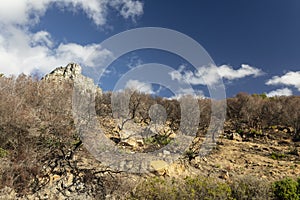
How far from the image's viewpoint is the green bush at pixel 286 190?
10445 millimetres

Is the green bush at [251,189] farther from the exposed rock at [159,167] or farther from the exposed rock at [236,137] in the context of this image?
the exposed rock at [236,137]

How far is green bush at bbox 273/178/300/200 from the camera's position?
10.4 m

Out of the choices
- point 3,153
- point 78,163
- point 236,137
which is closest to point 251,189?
point 78,163

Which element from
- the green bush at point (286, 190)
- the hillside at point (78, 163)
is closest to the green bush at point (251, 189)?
the hillside at point (78, 163)

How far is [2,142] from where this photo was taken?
10711 millimetres

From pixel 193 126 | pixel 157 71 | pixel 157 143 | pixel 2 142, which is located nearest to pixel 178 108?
pixel 193 126

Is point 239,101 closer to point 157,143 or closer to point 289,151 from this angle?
point 289,151

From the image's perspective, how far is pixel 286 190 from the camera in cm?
1062

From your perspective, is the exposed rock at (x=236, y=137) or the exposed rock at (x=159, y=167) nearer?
the exposed rock at (x=159, y=167)

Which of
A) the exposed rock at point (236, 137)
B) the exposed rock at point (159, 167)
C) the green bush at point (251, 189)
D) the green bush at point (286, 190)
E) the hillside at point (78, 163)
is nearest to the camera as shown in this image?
the hillside at point (78, 163)

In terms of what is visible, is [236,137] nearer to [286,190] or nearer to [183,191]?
[286,190]

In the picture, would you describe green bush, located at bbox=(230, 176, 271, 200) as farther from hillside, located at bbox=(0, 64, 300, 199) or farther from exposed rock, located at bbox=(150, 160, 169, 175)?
exposed rock, located at bbox=(150, 160, 169, 175)

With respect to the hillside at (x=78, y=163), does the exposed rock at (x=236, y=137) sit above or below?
above

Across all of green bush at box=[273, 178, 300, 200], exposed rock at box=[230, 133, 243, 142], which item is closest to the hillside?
green bush at box=[273, 178, 300, 200]
